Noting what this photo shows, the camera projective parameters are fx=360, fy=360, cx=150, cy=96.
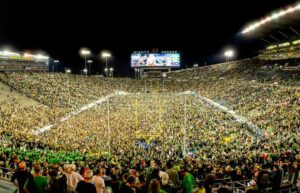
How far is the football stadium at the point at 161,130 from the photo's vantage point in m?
6.87

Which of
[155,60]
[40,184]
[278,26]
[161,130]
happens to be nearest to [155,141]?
[161,130]

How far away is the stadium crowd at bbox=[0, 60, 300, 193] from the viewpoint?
22.1ft

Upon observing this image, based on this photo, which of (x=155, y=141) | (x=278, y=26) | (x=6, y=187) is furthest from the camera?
Answer: (x=278, y=26)

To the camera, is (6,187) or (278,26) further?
(278,26)

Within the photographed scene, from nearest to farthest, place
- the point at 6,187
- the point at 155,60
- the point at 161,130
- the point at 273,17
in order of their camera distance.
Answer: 1. the point at 6,187
2. the point at 161,130
3. the point at 273,17
4. the point at 155,60

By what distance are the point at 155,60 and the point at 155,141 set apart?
43.8 metres

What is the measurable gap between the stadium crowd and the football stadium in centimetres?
4

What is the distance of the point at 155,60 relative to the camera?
67.1 meters

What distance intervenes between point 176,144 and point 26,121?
49.9 ft

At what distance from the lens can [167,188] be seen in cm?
648

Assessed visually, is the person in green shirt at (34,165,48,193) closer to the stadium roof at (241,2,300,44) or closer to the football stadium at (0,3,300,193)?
the football stadium at (0,3,300,193)

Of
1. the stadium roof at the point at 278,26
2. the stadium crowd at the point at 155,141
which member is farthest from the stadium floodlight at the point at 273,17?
the stadium crowd at the point at 155,141

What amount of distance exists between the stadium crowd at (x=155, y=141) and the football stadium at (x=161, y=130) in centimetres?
4

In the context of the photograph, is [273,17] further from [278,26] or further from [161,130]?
[161,130]
